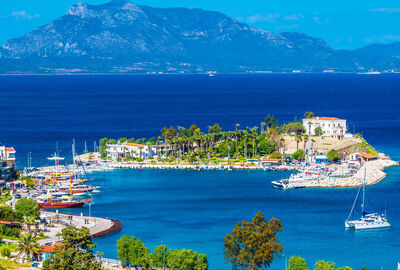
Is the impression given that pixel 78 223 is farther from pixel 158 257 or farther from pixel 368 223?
pixel 368 223

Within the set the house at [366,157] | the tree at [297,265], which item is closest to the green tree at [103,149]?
the house at [366,157]

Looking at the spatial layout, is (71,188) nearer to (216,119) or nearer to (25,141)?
(25,141)

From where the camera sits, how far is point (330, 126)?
12475cm

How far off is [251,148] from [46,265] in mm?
68822

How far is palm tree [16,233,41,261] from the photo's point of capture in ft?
182

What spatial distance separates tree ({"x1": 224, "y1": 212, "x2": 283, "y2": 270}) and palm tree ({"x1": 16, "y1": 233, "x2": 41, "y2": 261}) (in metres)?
15.3

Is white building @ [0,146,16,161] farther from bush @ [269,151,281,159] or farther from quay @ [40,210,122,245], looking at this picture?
bush @ [269,151,281,159]

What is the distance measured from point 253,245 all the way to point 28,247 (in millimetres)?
17864

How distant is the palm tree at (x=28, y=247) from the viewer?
2181 inches

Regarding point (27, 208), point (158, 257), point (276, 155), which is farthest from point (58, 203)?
point (276, 155)

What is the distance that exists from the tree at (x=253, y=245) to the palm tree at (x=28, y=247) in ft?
50.1

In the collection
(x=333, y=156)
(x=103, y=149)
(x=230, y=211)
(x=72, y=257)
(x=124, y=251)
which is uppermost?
(x=103, y=149)

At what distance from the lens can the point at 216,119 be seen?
180000mm

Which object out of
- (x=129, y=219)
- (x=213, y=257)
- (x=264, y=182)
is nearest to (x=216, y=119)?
(x=264, y=182)
